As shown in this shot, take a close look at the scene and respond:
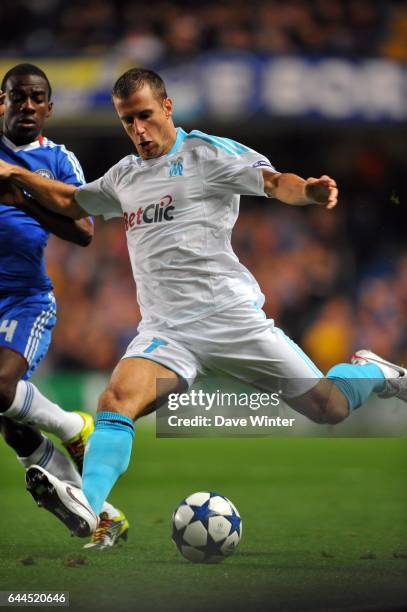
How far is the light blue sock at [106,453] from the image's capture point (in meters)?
3.96

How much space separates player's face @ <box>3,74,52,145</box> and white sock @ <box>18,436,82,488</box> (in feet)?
4.84

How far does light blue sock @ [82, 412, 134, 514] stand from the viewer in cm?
396

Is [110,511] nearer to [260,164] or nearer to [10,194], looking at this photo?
[10,194]

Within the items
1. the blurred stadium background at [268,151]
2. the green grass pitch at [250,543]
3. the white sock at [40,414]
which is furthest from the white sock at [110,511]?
the blurred stadium background at [268,151]

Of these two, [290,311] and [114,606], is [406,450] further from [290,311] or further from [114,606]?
[114,606]

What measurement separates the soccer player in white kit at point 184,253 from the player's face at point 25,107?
58cm

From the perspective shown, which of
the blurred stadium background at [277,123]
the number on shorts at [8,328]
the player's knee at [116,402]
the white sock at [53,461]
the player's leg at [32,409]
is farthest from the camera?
the blurred stadium background at [277,123]

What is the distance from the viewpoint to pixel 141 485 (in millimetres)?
7398

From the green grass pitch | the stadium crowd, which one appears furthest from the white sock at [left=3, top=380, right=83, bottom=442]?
the stadium crowd

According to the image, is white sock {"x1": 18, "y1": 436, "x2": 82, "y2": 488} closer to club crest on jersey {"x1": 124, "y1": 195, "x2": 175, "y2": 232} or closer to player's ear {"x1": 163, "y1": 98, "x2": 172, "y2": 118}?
club crest on jersey {"x1": 124, "y1": 195, "x2": 175, "y2": 232}

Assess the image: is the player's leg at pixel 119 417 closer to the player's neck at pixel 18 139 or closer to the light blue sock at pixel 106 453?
the light blue sock at pixel 106 453

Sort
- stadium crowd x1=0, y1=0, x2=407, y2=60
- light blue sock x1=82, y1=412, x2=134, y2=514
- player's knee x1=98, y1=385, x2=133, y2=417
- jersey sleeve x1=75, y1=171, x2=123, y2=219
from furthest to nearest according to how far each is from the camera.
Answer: stadium crowd x1=0, y1=0, x2=407, y2=60, jersey sleeve x1=75, y1=171, x2=123, y2=219, player's knee x1=98, y1=385, x2=133, y2=417, light blue sock x1=82, y1=412, x2=134, y2=514

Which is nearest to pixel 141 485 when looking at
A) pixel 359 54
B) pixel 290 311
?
pixel 290 311

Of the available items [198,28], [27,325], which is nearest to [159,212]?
[27,325]
